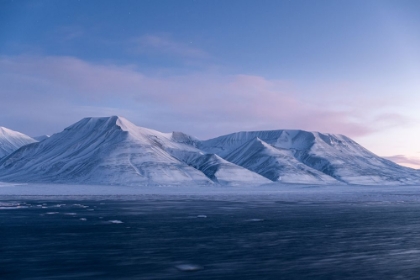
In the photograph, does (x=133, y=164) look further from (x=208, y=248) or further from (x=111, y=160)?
(x=208, y=248)

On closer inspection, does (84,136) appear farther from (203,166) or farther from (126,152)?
(203,166)

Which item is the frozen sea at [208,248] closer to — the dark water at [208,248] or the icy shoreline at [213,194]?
the dark water at [208,248]

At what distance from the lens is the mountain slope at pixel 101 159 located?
143 meters

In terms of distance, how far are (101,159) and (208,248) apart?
13488cm

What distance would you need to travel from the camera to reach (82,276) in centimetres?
1636

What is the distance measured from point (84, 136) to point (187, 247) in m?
162

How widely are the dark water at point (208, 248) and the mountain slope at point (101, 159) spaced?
105980 millimetres

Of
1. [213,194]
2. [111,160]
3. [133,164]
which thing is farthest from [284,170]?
[213,194]

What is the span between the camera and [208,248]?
72.1 feet

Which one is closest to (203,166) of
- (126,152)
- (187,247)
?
(126,152)

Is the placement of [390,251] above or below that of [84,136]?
below

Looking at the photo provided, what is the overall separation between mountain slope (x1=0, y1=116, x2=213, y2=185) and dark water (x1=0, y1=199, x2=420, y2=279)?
348ft

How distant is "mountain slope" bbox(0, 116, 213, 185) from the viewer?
5640 inches

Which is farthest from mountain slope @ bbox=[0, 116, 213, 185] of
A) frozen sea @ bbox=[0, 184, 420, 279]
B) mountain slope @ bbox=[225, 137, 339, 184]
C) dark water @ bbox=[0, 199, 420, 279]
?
frozen sea @ bbox=[0, 184, 420, 279]
